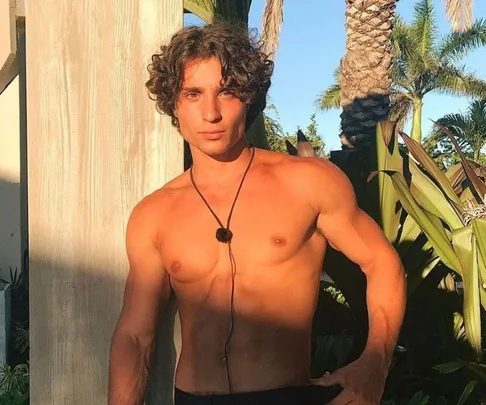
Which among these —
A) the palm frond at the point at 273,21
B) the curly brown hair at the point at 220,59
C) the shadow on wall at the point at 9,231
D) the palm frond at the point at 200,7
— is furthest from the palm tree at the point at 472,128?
the curly brown hair at the point at 220,59

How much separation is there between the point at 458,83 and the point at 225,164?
2332cm

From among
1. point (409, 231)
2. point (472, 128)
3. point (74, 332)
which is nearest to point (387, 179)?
point (409, 231)

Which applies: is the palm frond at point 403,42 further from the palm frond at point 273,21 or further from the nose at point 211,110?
the nose at point 211,110

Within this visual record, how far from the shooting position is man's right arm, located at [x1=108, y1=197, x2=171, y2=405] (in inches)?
74.1

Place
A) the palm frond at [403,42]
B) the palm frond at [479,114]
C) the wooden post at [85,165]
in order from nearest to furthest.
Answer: the wooden post at [85,165] → the palm frond at [479,114] → the palm frond at [403,42]

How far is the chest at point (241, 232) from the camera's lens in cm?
175

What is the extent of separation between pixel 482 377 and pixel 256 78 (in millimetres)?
1916

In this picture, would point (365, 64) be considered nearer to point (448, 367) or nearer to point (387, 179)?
point (387, 179)

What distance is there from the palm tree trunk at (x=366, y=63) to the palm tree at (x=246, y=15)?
80 cm

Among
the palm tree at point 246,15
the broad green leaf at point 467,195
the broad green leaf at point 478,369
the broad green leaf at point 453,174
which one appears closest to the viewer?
the broad green leaf at point 478,369

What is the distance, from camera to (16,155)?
604cm

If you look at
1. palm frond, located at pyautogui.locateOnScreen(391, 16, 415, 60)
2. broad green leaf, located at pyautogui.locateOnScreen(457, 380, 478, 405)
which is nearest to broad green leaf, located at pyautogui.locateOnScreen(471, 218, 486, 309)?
broad green leaf, located at pyautogui.locateOnScreen(457, 380, 478, 405)

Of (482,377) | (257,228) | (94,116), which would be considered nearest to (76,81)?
(94,116)

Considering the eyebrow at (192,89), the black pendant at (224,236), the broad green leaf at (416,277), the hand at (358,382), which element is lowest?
the hand at (358,382)
